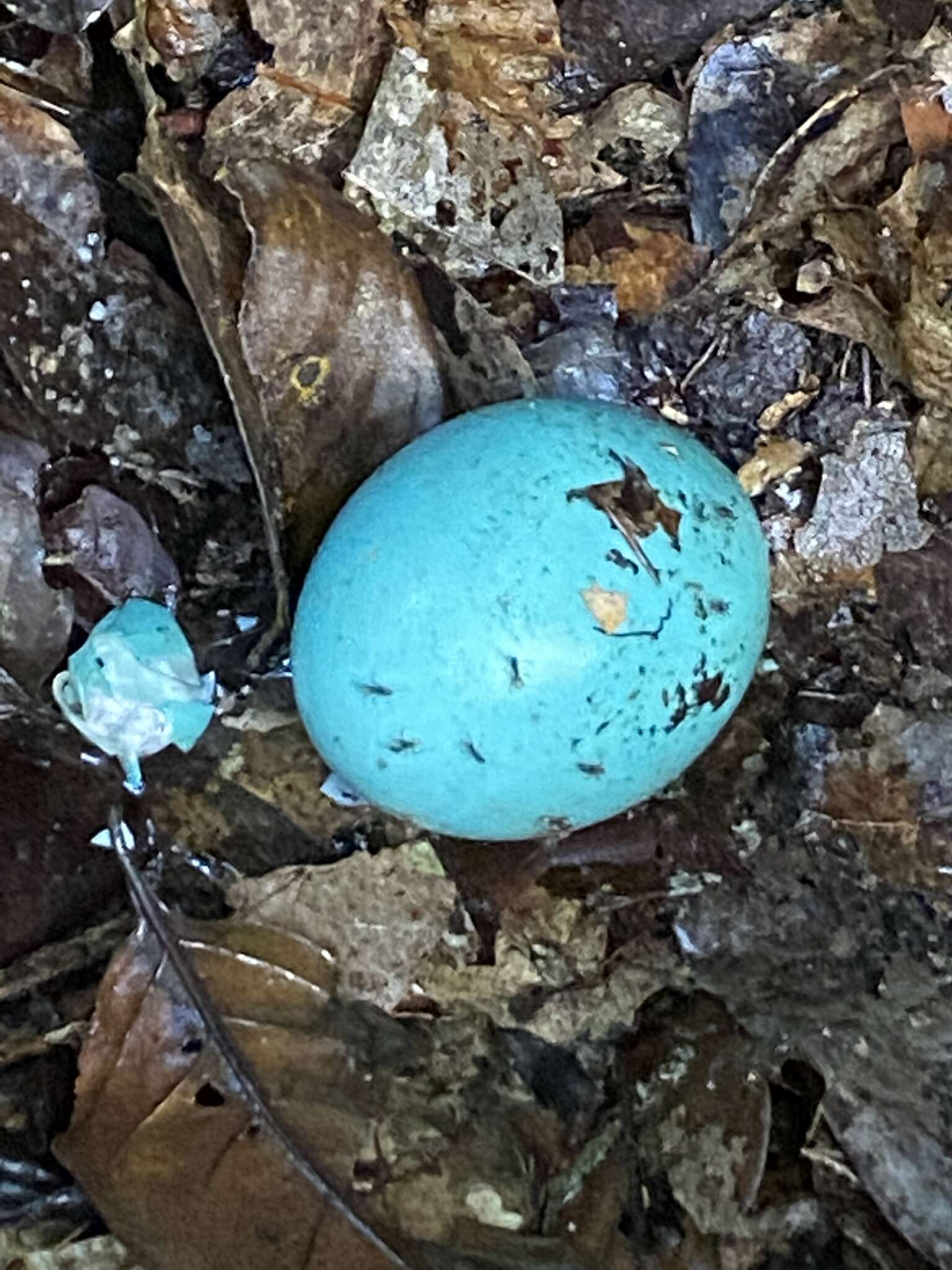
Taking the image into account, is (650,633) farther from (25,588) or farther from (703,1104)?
(25,588)

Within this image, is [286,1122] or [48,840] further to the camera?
[48,840]

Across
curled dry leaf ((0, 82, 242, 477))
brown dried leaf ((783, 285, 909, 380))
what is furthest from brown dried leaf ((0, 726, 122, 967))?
brown dried leaf ((783, 285, 909, 380))

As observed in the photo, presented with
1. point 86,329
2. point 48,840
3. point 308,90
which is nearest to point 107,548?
point 86,329

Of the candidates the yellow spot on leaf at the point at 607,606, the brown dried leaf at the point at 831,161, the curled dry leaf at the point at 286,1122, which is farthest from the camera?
the brown dried leaf at the point at 831,161

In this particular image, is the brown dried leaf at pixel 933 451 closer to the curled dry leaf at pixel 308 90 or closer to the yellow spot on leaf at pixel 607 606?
the yellow spot on leaf at pixel 607 606

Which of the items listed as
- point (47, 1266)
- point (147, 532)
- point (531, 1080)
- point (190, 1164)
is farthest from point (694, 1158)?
point (147, 532)

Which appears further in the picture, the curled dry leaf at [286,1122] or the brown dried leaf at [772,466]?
the brown dried leaf at [772,466]

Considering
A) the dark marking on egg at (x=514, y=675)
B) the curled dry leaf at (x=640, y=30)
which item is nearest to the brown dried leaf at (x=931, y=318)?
the curled dry leaf at (x=640, y=30)
